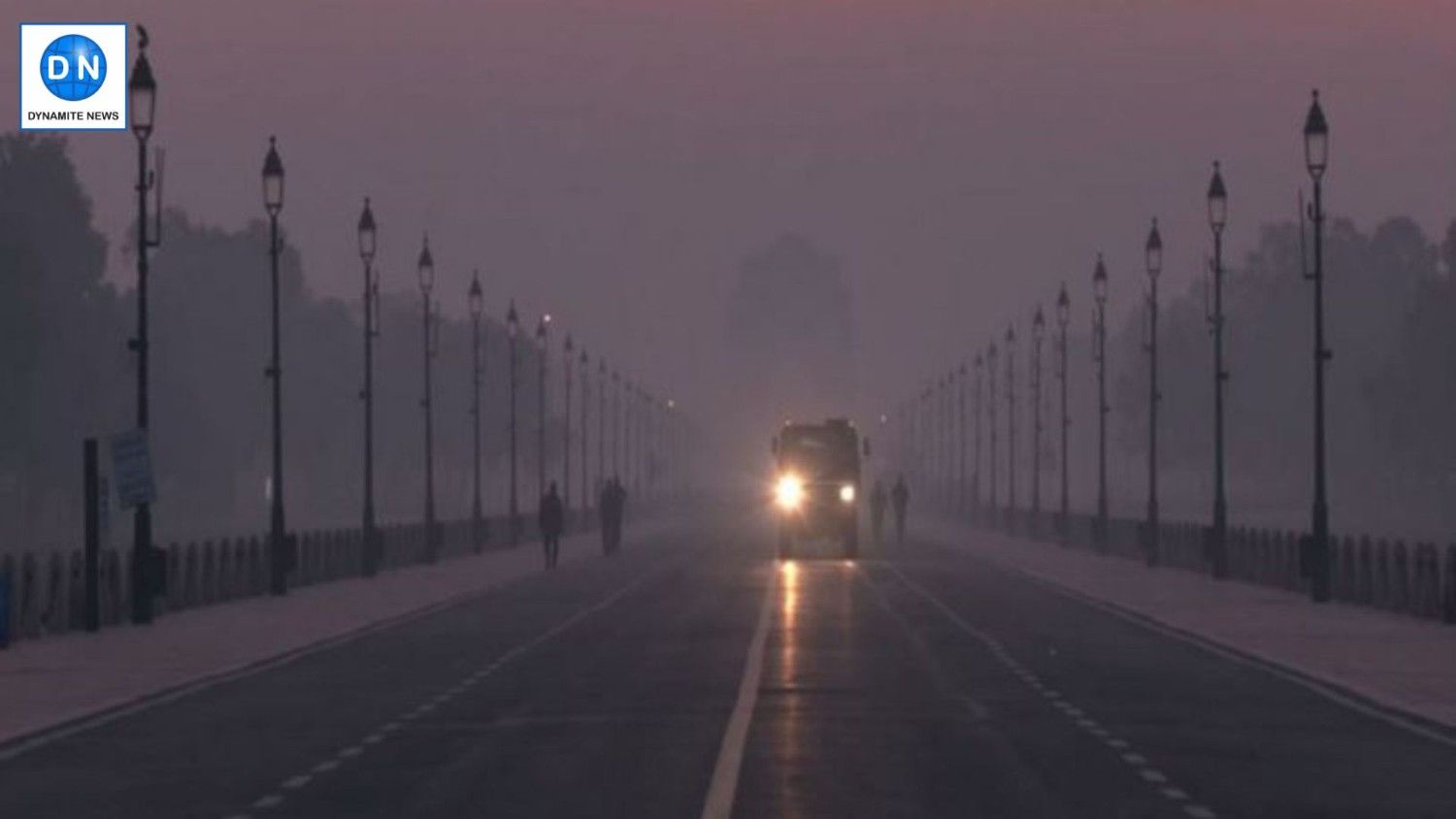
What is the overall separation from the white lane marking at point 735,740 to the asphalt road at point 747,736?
2.0 inches

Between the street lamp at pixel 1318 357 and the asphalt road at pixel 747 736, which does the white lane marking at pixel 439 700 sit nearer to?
the asphalt road at pixel 747 736

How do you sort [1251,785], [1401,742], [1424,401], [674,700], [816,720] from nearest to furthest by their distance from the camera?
[1251,785] < [1401,742] < [816,720] < [674,700] < [1424,401]

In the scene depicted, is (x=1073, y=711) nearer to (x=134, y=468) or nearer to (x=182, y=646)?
(x=182, y=646)

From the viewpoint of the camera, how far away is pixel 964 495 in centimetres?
17788

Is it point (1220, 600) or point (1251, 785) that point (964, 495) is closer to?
point (1220, 600)

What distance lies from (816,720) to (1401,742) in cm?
522

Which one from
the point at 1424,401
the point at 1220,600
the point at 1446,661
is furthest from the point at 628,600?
the point at 1424,401

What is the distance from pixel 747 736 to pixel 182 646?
686 inches

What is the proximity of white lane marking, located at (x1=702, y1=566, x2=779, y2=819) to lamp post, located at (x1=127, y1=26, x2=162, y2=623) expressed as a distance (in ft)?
30.0

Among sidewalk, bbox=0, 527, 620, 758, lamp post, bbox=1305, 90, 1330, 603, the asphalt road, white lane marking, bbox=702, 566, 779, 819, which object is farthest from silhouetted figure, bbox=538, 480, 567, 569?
white lane marking, bbox=702, 566, 779, 819

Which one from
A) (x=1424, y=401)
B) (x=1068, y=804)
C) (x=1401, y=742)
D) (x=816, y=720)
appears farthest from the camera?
(x=1424, y=401)

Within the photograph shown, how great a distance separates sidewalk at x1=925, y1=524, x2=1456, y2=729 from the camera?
35.6 m


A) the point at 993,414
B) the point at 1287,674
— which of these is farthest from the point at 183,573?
the point at 993,414

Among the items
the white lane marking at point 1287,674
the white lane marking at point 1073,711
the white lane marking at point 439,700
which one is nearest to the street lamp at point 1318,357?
the white lane marking at point 1287,674
